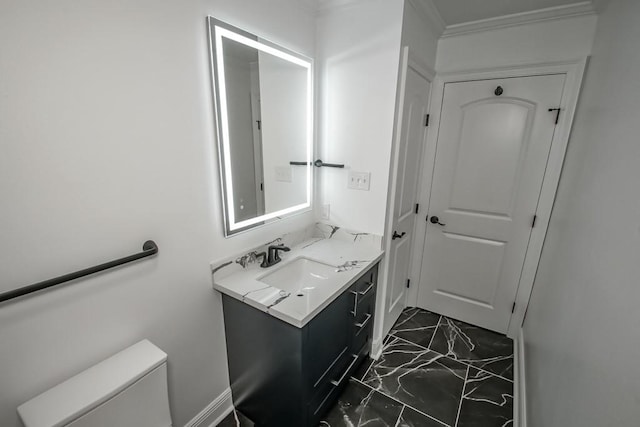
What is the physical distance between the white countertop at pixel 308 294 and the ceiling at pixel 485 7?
168 centimetres

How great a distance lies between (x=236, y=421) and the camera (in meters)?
1.58

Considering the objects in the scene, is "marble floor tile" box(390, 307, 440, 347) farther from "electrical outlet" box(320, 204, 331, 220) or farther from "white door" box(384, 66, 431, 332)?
"electrical outlet" box(320, 204, 331, 220)

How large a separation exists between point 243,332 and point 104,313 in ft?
2.07

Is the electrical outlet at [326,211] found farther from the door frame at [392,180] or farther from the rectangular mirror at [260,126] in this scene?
the door frame at [392,180]

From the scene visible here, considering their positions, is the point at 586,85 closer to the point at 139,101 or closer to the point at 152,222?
the point at 139,101

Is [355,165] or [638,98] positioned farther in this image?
[355,165]

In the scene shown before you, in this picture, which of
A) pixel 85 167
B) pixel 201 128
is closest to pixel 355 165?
pixel 201 128

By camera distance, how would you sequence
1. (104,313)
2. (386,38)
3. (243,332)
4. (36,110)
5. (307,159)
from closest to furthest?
(36,110)
(104,313)
(243,332)
(386,38)
(307,159)

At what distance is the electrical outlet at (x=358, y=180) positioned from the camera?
1.85m

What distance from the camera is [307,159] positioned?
1960 millimetres

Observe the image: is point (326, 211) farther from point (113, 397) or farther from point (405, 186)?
point (113, 397)

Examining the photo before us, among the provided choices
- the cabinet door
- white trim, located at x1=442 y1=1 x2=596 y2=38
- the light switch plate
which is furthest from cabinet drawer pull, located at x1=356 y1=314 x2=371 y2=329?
white trim, located at x1=442 y1=1 x2=596 y2=38

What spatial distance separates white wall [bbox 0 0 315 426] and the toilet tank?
0.06 metres

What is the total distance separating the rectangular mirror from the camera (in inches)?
52.0
